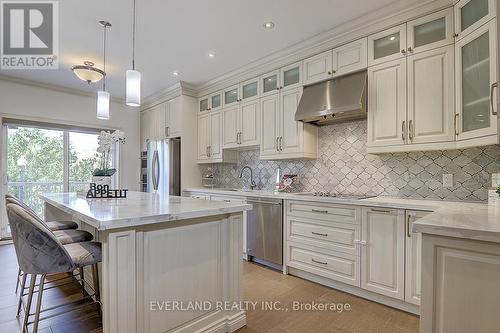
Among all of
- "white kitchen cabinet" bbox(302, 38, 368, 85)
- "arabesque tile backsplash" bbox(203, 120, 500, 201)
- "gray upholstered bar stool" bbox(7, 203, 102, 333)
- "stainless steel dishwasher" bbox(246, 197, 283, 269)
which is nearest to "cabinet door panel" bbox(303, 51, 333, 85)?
"white kitchen cabinet" bbox(302, 38, 368, 85)

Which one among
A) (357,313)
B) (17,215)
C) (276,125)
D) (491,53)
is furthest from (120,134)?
(491,53)

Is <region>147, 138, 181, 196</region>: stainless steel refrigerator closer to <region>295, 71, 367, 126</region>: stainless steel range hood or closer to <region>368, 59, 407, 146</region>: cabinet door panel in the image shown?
<region>295, 71, 367, 126</region>: stainless steel range hood

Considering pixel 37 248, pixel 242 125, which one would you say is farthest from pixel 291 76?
pixel 37 248

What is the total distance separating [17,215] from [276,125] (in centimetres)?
271

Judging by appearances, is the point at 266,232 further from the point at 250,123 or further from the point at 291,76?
the point at 291,76

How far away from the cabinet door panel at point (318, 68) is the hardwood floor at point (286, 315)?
7.42ft

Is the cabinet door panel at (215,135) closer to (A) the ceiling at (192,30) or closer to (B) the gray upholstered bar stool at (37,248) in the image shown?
(A) the ceiling at (192,30)

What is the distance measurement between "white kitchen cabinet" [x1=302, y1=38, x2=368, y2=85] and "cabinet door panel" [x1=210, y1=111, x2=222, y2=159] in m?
1.68

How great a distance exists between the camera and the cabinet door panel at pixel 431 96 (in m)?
2.15

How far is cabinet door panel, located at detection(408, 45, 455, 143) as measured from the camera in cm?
215

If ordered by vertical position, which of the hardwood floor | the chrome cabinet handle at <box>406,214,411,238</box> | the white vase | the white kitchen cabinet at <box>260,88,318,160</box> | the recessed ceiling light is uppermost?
the recessed ceiling light

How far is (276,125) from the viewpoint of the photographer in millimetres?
3436

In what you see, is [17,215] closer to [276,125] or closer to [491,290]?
[491,290]

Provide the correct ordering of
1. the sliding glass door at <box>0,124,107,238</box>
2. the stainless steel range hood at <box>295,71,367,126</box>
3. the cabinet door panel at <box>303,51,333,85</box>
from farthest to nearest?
the sliding glass door at <box>0,124,107,238</box>
the cabinet door panel at <box>303,51,333,85</box>
the stainless steel range hood at <box>295,71,367,126</box>
